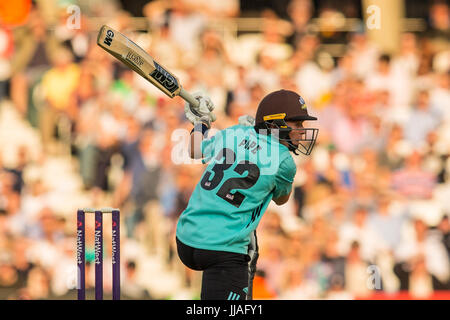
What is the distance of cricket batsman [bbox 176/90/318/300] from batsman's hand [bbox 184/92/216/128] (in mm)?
232

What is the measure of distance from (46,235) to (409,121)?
12.7 ft

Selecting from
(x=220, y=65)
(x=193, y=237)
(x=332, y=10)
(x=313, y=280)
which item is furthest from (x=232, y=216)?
(x=332, y=10)

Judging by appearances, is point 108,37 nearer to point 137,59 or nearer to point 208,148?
point 137,59

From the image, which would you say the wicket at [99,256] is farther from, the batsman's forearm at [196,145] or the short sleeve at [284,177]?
the short sleeve at [284,177]

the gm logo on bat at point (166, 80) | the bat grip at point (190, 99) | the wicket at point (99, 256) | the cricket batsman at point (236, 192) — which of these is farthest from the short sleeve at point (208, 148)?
the wicket at point (99, 256)

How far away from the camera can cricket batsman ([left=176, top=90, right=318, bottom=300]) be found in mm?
3654

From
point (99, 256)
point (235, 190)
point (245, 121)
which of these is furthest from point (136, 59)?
point (99, 256)

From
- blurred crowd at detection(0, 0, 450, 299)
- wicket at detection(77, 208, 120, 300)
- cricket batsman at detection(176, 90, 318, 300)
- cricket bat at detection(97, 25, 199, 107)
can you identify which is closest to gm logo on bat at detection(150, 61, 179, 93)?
cricket bat at detection(97, 25, 199, 107)

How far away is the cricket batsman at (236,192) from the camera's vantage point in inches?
144

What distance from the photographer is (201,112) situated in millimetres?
4137

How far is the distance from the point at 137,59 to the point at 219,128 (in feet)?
11.8

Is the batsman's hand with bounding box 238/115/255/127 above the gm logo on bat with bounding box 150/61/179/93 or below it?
below

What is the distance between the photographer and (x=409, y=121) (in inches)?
305

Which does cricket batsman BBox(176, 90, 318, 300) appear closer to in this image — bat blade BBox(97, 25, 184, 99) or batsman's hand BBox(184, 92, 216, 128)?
batsman's hand BBox(184, 92, 216, 128)
